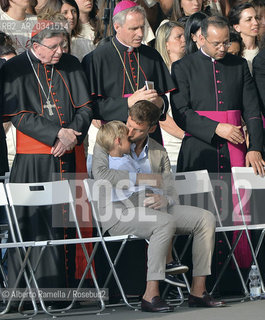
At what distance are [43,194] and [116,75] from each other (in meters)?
1.30

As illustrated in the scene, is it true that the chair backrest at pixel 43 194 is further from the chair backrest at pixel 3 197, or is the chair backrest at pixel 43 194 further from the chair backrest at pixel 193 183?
the chair backrest at pixel 193 183

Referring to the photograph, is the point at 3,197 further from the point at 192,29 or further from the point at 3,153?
the point at 192,29

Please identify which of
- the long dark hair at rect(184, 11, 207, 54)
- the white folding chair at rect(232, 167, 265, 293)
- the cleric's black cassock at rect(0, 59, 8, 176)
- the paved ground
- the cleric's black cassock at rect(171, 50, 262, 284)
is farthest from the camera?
the long dark hair at rect(184, 11, 207, 54)

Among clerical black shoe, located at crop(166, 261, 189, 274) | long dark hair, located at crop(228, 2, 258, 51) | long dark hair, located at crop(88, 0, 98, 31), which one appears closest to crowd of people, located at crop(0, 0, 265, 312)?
clerical black shoe, located at crop(166, 261, 189, 274)

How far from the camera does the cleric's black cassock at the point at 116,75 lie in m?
7.78

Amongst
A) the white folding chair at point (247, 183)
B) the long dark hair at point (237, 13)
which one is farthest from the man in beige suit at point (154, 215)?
the long dark hair at point (237, 13)

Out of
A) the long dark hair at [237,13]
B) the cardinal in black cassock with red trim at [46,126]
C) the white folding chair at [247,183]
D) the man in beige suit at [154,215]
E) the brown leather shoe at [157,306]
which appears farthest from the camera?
the long dark hair at [237,13]

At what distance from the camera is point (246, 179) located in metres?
7.78

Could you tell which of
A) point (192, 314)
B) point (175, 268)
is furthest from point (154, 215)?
point (192, 314)

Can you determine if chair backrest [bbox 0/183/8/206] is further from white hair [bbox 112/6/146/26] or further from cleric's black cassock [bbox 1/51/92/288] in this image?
white hair [bbox 112/6/146/26]

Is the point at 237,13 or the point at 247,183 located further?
the point at 237,13

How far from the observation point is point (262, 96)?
819cm

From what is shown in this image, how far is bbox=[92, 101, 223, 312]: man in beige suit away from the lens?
6898mm

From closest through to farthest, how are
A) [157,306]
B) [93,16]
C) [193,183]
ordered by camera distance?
[157,306] → [193,183] → [93,16]
